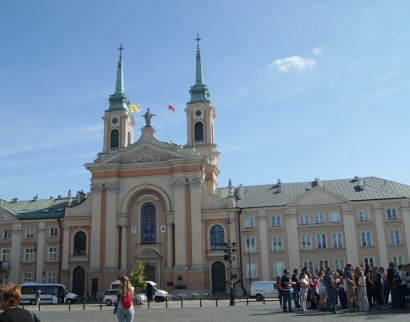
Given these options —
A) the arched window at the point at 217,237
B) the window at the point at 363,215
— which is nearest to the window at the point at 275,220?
the arched window at the point at 217,237

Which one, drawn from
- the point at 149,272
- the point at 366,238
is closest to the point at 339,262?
the point at 366,238

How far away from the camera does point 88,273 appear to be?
5088cm

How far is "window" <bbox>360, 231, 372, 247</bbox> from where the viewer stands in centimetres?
4844

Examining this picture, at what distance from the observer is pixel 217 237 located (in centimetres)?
5103

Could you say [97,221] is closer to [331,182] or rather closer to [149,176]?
[149,176]

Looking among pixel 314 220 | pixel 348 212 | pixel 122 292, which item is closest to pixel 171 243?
pixel 314 220

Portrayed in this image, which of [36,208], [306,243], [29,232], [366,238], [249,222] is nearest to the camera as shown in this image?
[366,238]

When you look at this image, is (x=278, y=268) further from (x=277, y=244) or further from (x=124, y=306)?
(x=124, y=306)

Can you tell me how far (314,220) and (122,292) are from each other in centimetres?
4128

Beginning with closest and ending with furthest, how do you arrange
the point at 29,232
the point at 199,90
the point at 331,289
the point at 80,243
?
the point at 331,289
the point at 80,243
the point at 29,232
the point at 199,90

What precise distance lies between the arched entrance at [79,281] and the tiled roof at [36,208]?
7.40 m

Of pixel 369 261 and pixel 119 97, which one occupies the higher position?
pixel 119 97

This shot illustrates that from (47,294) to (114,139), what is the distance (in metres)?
22.8

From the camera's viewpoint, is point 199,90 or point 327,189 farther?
point 199,90
